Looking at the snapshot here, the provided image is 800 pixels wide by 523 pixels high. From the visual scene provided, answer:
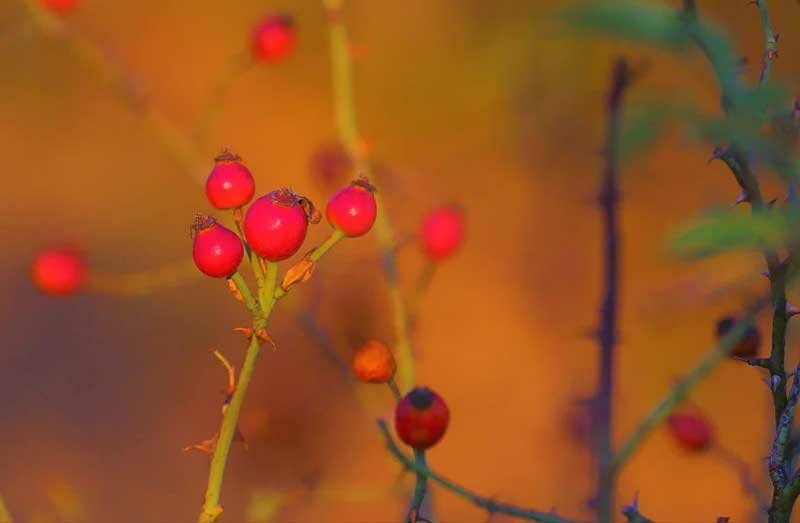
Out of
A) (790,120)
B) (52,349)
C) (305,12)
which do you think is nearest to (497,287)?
(305,12)

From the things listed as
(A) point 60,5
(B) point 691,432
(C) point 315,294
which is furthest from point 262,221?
(C) point 315,294

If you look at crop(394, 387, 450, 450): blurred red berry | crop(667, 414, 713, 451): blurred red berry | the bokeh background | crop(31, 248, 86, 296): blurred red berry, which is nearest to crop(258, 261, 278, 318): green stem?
crop(394, 387, 450, 450): blurred red berry

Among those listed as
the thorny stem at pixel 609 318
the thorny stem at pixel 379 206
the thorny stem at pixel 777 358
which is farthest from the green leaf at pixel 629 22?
the thorny stem at pixel 379 206

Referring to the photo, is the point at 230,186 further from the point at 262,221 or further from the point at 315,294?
the point at 315,294

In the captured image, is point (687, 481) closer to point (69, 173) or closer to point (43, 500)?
point (43, 500)

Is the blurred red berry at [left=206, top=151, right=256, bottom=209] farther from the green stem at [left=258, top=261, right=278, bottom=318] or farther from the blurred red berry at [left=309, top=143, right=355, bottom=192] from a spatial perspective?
the blurred red berry at [left=309, top=143, right=355, bottom=192]
